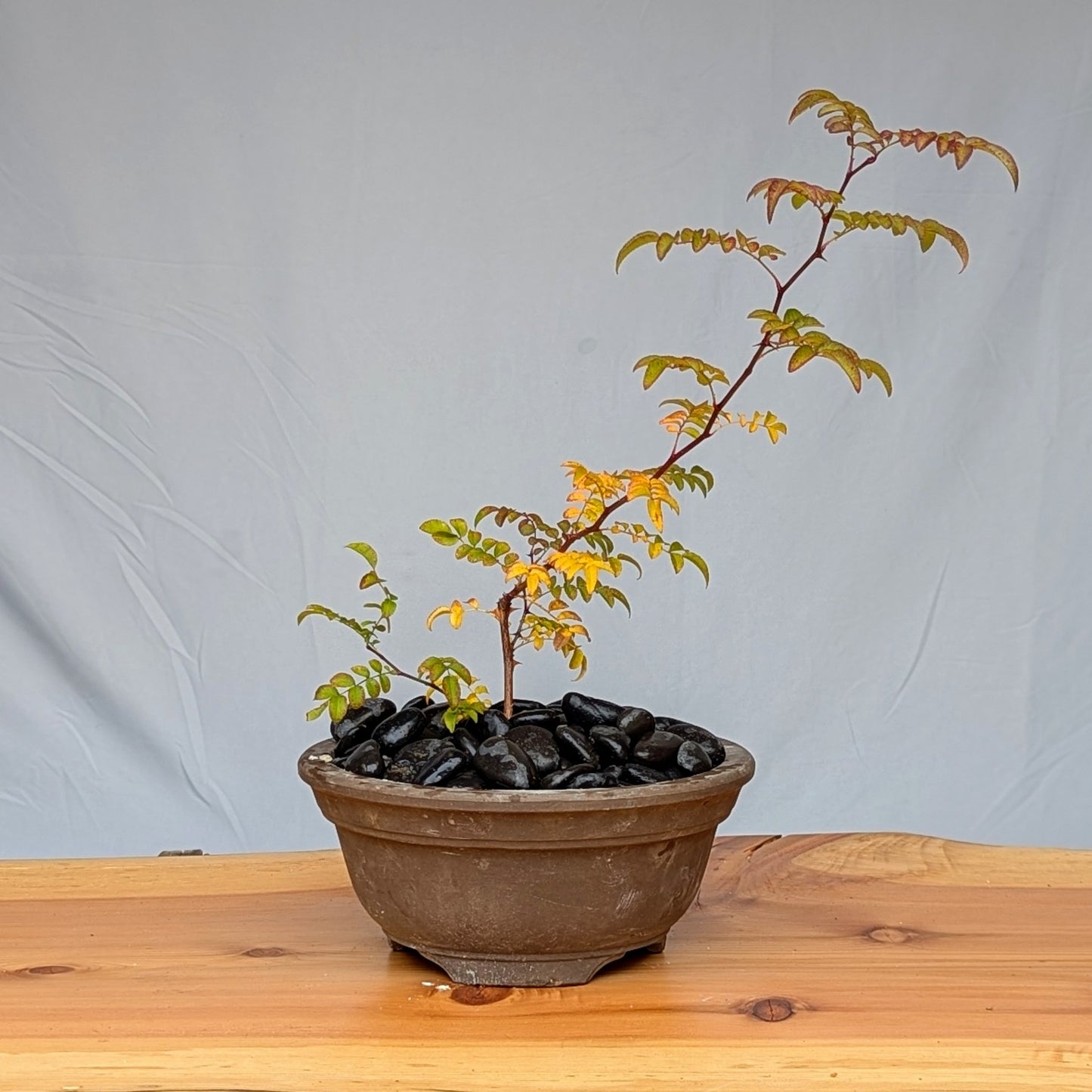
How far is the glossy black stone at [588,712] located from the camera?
3.43 ft

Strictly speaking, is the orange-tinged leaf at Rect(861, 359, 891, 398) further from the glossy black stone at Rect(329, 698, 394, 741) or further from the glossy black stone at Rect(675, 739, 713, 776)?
the glossy black stone at Rect(329, 698, 394, 741)

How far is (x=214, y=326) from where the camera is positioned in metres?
2.05

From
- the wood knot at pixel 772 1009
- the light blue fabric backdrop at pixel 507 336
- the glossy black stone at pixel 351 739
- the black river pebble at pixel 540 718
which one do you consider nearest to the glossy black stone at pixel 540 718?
the black river pebble at pixel 540 718

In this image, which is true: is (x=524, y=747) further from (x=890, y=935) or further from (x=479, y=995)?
(x=890, y=935)

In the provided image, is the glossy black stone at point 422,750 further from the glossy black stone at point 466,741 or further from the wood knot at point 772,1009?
the wood knot at point 772,1009

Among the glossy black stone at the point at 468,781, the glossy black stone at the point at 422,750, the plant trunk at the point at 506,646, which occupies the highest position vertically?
the plant trunk at the point at 506,646

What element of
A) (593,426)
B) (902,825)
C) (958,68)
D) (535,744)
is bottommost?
(902,825)

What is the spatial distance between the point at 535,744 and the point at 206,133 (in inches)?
52.6

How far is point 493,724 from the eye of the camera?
1.02m

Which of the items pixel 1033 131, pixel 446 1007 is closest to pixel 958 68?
pixel 1033 131

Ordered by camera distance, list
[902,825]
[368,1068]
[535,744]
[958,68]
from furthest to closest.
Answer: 1. [902,825]
2. [958,68]
3. [535,744]
4. [368,1068]

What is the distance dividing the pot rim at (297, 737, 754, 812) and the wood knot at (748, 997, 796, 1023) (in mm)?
134

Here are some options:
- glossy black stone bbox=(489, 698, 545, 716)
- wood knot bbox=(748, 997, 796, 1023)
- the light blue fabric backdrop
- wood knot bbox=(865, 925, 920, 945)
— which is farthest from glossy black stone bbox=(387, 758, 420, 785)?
the light blue fabric backdrop

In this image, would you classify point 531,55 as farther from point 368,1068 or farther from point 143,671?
point 368,1068
